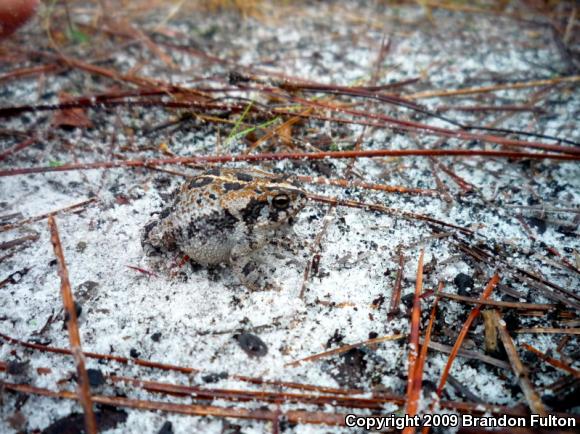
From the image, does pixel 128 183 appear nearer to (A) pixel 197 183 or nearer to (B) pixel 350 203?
(A) pixel 197 183

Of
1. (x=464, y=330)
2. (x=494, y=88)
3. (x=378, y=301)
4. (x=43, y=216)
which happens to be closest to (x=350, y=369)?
(x=378, y=301)

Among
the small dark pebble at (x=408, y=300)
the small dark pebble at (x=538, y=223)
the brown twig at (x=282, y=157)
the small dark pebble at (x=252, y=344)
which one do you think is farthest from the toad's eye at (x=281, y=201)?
the small dark pebble at (x=538, y=223)

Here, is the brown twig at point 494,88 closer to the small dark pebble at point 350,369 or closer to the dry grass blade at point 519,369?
the dry grass blade at point 519,369

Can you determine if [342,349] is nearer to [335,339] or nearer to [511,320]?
[335,339]

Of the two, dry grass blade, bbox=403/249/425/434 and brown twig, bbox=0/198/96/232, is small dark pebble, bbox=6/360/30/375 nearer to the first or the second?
brown twig, bbox=0/198/96/232

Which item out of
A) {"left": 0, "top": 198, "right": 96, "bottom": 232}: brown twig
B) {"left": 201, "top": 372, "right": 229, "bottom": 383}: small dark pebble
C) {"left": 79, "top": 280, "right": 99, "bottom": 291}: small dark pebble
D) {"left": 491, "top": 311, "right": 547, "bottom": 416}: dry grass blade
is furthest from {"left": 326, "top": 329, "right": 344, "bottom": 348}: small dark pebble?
{"left": 0, "top": 198, "right": 96, "bottom": 232}: brown twig

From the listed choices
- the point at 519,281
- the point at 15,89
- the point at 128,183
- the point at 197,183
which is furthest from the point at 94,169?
the point at 519,281
